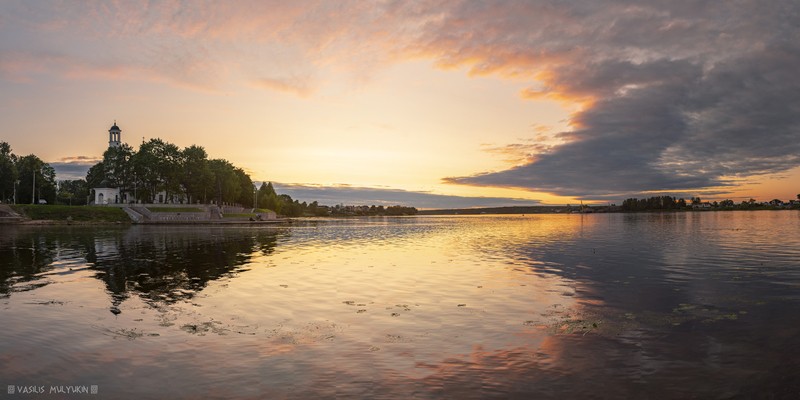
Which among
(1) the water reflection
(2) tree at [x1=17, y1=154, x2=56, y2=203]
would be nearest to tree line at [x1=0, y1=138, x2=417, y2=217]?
(2) tree at [x1=17, y1=154, x2=56, y2=203]

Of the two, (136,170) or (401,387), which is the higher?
(136,170)

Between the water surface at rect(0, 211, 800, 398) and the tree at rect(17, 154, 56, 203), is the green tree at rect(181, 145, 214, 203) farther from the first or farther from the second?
the water surface at rect(0, 211, 800, 398)

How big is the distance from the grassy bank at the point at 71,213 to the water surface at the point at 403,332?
113m

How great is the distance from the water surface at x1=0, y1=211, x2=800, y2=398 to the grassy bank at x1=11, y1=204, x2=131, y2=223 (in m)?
113

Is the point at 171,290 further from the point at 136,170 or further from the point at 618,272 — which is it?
the point at 136,170

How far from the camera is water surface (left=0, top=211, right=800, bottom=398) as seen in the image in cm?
1319

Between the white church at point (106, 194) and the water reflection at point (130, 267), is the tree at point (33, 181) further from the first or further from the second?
the water reflection at point (130, 267)

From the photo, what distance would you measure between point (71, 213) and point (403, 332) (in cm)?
14945

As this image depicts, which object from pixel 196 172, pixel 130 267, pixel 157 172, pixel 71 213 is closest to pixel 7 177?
pixel 71 213

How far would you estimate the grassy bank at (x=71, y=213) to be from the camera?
129 metres

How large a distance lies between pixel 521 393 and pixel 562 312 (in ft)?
36.9

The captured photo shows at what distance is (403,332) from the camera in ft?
61.6

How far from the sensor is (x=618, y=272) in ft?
123

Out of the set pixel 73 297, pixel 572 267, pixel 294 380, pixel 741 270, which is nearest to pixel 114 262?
pixel 73 297
